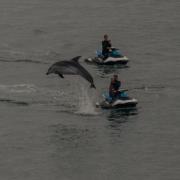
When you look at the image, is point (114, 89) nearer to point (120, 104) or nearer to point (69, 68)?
point (120, 104)

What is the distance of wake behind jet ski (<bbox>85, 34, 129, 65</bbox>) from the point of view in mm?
87000

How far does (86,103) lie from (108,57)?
14033 millimetres

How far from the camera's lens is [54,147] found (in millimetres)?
64000

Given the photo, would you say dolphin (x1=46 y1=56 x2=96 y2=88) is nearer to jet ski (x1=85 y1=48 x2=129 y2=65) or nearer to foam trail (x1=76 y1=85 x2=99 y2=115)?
foam trail (x1=76 y1=85 x2=99 y2=115)

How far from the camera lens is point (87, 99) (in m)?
74.7

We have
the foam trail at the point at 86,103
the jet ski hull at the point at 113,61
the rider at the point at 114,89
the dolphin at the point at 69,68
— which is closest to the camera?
the dolphin at the point at 69,68

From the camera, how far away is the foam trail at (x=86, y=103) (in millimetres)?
71812

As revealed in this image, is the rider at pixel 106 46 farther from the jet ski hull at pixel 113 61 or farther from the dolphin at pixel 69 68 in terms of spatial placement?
the dolphin at pixel 69 68

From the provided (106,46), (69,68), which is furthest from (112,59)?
(69,68)

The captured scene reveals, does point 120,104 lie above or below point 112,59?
below

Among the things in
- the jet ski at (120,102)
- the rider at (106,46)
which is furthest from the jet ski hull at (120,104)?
the rider at (106,46)

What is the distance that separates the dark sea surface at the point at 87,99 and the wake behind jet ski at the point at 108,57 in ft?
2.66

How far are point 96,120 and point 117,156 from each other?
7.95 metres

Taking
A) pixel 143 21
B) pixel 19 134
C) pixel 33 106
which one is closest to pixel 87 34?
pixel 143 21
